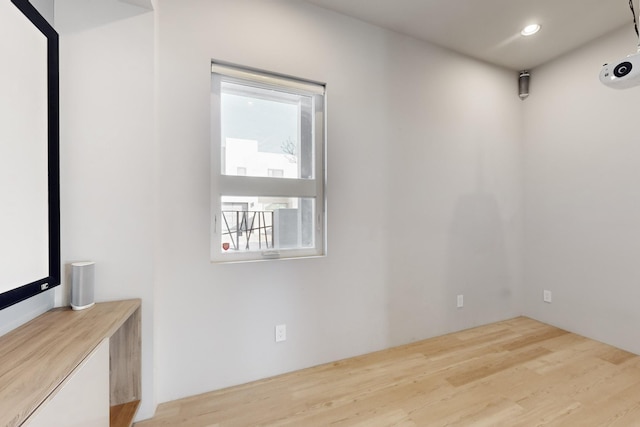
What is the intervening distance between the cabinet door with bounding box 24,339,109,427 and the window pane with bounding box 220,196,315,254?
94 centimetres

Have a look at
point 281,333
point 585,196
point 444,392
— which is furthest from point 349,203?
point 585,196

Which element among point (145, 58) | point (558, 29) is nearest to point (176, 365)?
point (145, 58)

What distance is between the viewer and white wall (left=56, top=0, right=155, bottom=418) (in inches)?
57.0

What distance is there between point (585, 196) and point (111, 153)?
3.84m

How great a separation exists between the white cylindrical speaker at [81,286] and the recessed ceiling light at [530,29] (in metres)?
3.62

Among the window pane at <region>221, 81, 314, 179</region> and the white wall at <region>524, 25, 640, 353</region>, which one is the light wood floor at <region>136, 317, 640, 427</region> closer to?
the white wall at <region>524, 25, 640, 353</region>

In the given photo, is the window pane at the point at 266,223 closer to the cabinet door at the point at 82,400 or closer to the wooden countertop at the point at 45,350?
the wooden countertop at the point at 45,350

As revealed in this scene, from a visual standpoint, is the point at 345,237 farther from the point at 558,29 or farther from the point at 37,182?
the point at 558,29

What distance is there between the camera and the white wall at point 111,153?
1.45m

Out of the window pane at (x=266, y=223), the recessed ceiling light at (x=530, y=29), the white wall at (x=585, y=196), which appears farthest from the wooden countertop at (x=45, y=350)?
the white wall at (x=585, y=196)

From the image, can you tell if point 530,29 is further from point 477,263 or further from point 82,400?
point 82,400

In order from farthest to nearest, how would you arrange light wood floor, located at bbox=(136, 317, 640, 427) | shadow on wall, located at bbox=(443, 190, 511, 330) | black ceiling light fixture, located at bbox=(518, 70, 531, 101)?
black ceiling light fixture, located at bbox=(518, 70, 531, 101) < shadow on wall, located at bbox=(443, 190, 511, 330) < light wood floor, located at bbox=(136, 317, 640, 427)

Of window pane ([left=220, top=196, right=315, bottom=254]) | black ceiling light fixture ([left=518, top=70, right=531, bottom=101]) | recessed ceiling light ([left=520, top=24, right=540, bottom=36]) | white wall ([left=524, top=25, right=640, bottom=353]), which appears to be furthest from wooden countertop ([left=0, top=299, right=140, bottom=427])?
black ceiling light fixture ([left=518, top=70, right=531, bottom=101])

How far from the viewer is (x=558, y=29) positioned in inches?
94.4
